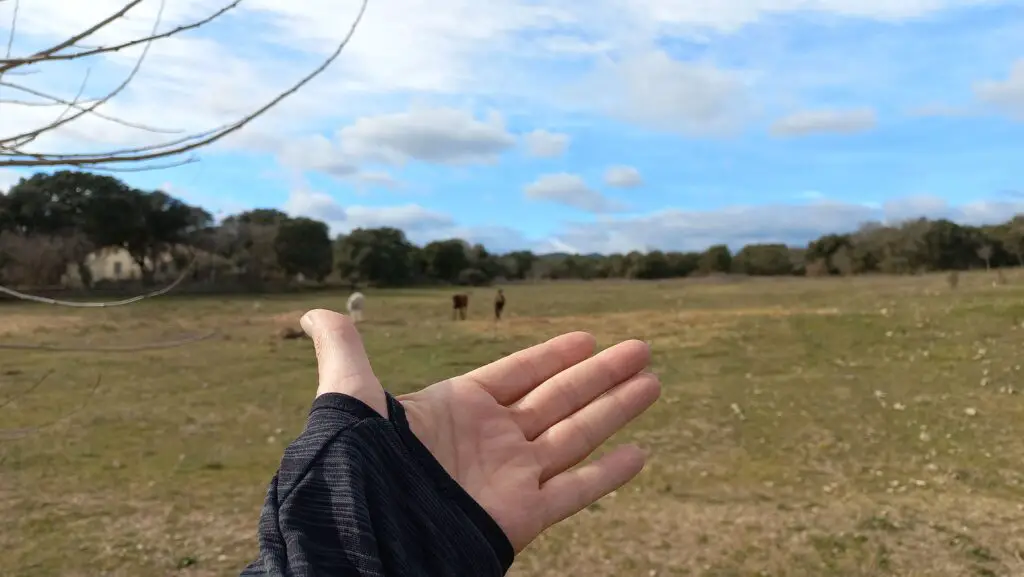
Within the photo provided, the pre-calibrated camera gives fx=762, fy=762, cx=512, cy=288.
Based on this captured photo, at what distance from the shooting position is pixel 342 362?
1.95 meters

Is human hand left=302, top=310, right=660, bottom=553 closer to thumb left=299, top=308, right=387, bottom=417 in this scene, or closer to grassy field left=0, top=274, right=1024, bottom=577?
thumb left=299, top=308, right=387, bottom=417

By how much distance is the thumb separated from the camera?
1.88 m

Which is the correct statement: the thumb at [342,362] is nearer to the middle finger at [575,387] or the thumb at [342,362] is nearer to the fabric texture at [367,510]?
the fabric texture at [367,510]

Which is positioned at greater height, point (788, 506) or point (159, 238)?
point (159, 238)

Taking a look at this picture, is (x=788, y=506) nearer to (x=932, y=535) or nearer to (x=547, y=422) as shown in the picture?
(x=932, y=535)

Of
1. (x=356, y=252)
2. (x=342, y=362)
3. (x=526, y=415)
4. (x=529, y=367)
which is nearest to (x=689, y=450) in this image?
(x=529, y=367)

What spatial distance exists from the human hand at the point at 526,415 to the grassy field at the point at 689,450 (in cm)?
126

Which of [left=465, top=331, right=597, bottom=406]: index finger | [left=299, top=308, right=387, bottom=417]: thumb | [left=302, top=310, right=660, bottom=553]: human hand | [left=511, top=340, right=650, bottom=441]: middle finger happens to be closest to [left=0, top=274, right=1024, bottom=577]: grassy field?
[left=299, top=308, right=387, bottom=417]: thumb

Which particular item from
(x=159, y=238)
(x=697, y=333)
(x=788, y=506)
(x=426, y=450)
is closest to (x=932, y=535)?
(x=788, y=506)

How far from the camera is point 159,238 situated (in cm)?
3166

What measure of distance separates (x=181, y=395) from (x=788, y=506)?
9092 mm

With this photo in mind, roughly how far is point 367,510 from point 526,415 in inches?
32.6

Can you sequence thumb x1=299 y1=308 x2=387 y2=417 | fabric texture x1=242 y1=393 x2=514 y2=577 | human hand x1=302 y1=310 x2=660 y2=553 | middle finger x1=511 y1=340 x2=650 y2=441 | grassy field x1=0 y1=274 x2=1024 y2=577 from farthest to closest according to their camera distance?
grassy field x1=0 y1=274 x2=1024 y2=577, middle finger x1=511 y1=340 x2=650 y2=441, human hand x1=302 y1=310 x2=660 y2=553, thumb x1=299 y1=308 x2=387 y2=417, fabric texture x1=242 y1=393 x2=514 y2=577

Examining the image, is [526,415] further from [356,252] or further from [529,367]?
[356,252]
